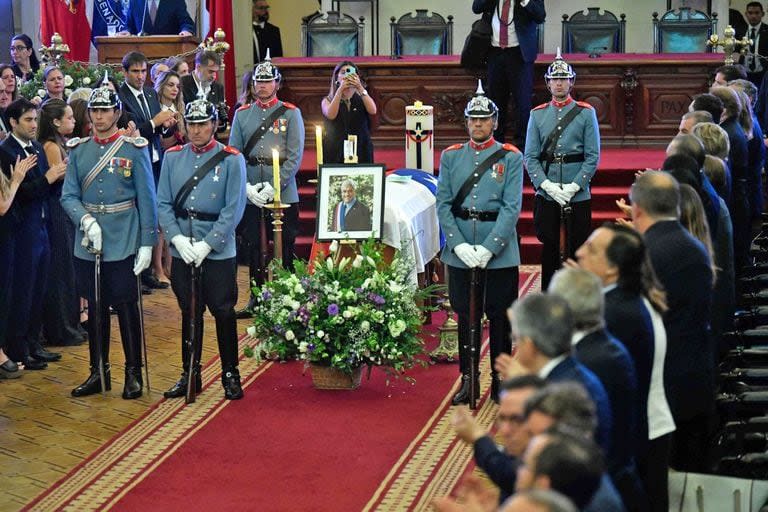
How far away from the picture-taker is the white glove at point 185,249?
772cm

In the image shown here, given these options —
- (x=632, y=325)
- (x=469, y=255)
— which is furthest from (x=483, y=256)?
(x=632, y=325)

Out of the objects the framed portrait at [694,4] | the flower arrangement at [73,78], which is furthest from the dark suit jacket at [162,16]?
the framed portrait at [694,4]

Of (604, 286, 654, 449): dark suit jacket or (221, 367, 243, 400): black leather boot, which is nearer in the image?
(604, 286, 654, 449): dark suit jacket

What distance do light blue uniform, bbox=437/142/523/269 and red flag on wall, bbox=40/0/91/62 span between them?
829 cm

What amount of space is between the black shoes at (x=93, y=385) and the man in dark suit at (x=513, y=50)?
518 centimetres

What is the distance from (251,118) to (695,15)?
7.90 metres

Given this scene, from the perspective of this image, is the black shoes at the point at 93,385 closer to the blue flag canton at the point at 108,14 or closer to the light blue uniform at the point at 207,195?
the light blue uniform at the point at 207,195

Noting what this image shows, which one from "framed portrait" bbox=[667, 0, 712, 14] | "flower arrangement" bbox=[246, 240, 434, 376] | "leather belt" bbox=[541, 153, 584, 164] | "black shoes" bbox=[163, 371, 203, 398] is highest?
"framed portrait" bbox=[667, 0, 712, 14]

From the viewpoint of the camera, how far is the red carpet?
6246 mm

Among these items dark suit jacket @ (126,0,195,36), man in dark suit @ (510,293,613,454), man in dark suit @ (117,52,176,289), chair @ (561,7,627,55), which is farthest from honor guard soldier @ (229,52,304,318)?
chair @ (561,7,627,55)

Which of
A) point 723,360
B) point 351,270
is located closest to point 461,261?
point 351,270

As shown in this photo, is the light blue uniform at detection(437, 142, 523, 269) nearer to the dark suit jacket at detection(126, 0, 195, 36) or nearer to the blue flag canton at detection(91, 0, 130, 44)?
the dark suit jacket at detection(126, 0, 195, 36)

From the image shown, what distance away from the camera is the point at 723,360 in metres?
7.37

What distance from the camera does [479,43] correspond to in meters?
11.9
